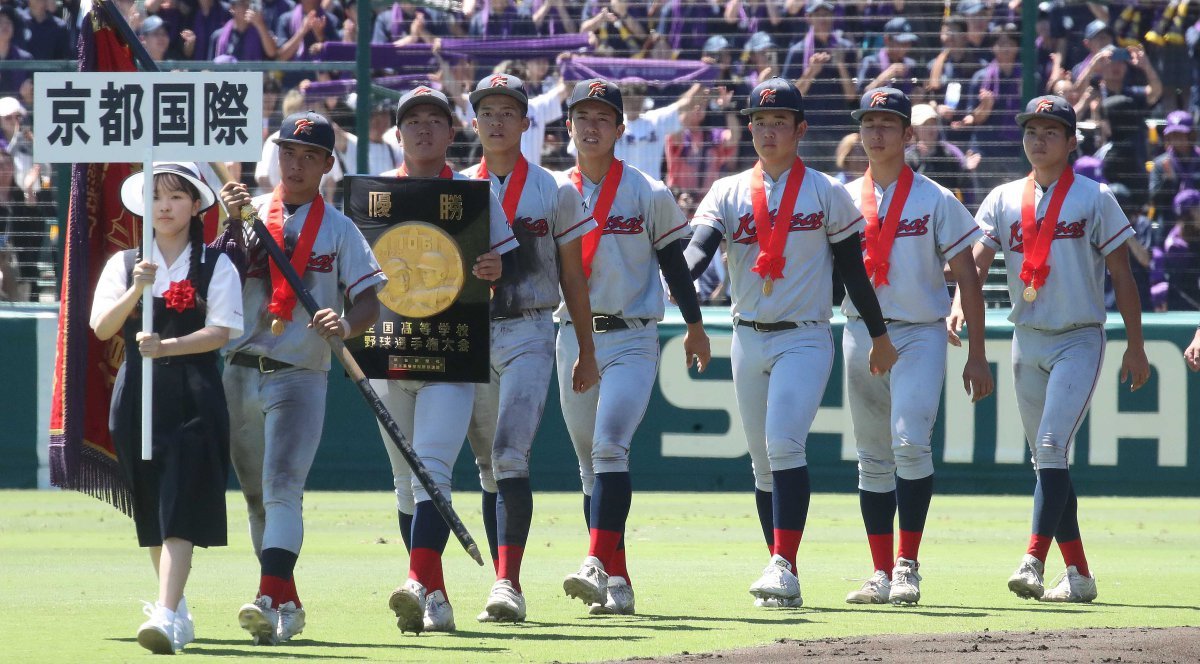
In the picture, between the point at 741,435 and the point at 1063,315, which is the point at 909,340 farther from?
the point at 741,435

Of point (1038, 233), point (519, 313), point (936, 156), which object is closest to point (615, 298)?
point (519, 313)

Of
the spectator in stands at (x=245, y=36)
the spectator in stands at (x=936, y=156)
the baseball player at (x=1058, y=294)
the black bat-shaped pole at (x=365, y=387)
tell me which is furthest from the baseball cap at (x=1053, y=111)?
the spectator in stands at (x=245, y=36)

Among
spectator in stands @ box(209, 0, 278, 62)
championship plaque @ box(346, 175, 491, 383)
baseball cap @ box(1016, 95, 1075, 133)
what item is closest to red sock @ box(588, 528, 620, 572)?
championship plaque @ box(346, 175, 491, 383)

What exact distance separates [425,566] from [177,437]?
1.08 meters

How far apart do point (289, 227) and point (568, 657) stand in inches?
77.3

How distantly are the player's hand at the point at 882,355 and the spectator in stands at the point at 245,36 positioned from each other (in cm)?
874

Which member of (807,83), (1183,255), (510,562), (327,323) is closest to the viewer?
(327,323)

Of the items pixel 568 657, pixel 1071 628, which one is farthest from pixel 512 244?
pixel 1071 628

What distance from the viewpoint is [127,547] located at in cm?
1043

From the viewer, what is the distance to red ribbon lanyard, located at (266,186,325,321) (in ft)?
21.4

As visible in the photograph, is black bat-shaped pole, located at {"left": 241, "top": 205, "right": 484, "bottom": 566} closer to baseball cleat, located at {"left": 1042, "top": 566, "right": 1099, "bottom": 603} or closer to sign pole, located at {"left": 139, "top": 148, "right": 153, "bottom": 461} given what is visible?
sign pole, located at {"left": 139, "top": 148, "right": 153, "bottom": 461}

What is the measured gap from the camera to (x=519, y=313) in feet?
23.6

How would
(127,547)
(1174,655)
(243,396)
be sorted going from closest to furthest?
(1174,655)
(243,396)
(127,547)

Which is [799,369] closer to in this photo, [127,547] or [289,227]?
[289,227]
